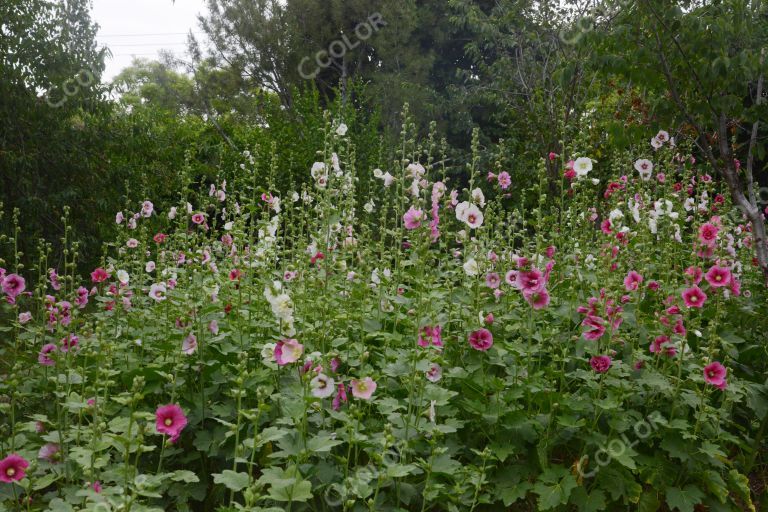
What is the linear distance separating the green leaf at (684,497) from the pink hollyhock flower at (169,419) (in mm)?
2132

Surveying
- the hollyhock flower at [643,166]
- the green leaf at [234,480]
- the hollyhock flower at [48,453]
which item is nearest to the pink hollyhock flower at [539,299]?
the green leaf at [234,480]

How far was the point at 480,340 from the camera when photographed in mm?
2977

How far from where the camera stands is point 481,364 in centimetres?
306

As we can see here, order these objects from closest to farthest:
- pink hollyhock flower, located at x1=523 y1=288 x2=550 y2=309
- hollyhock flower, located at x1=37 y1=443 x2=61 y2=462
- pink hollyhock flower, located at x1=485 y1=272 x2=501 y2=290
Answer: hollyhock flower, located at x1=37 y1=443 x2=61 y2=462 → pink hollyhock flower, located at x1=523 y1=288 x2=550 y2=309 → pink hollyhock flower, located at x1=485 y1=272 x2=501 y2=290

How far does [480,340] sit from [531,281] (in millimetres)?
393

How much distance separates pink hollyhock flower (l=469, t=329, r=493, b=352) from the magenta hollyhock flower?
1.88 meters

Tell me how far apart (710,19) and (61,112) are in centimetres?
630

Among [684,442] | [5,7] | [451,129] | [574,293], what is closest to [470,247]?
[574,293]

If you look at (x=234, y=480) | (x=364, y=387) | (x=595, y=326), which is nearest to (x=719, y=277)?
(x=595, y=326)

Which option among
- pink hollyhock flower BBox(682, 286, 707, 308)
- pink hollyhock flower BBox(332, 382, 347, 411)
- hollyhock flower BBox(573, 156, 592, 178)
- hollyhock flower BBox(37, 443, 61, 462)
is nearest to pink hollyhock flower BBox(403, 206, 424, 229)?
pink hollyhock flower BBox(332, 382, 347, 411)

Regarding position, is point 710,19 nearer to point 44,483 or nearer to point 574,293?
point 574,293

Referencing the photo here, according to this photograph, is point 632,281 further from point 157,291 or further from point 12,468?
point 12,468

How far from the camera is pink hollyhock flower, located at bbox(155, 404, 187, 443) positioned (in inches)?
86.6

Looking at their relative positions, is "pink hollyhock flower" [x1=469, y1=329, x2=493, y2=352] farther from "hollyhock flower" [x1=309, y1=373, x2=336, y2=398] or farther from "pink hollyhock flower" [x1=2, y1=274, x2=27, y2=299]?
"pink hollyhock flower" [x1=2, y1=274, x2=27, y2=299]
